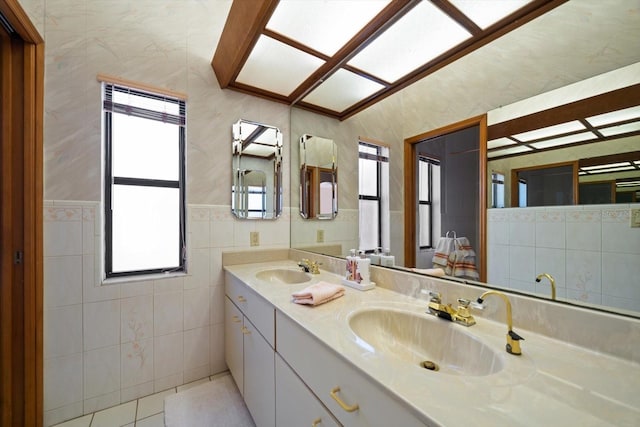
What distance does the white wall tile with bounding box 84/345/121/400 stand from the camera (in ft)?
4.82

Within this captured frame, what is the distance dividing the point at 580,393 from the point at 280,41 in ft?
5.74

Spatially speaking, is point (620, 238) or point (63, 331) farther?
point (63, 331)

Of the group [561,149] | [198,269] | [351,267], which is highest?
[561,149]

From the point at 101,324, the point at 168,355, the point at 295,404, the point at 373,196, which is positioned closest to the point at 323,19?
the point at 373,196

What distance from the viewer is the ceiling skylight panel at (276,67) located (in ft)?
4.78

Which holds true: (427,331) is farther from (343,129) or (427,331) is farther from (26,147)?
(26,147)

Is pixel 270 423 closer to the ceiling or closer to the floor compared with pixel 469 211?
closer to the floor

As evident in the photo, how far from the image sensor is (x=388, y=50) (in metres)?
1.32

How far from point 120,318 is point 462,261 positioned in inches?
76.7

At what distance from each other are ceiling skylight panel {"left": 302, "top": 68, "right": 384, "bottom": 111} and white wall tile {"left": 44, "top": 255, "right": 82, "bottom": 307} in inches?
71.7

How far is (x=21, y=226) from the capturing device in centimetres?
129

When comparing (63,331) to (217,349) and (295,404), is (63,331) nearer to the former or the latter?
(217,349)

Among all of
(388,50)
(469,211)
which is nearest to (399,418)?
(469,211)

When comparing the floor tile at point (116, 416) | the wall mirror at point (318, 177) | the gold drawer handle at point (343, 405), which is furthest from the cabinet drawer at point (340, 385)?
the floor tile at point (116, 416)
